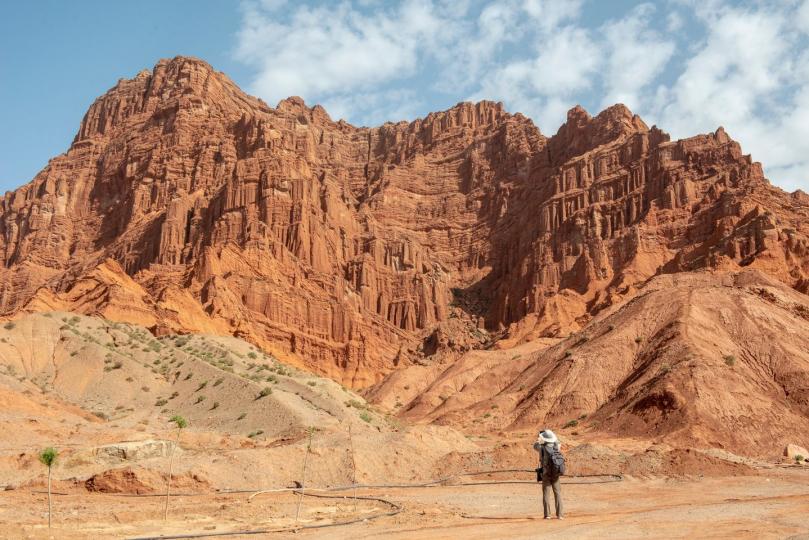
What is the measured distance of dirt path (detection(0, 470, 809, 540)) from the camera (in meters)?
13.7

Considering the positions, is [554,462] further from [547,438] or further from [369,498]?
[369,498]

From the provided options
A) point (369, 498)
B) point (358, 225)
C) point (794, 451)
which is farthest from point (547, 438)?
point (358, 225)

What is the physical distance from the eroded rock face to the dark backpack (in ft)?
164

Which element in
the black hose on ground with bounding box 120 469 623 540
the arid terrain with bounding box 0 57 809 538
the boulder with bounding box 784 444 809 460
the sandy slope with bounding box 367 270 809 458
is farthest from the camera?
the sandy slope with bounding box 367 270 809 458

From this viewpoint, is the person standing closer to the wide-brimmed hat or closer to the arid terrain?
the wide-brimmed hat

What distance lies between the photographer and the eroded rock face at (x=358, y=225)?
8650cm

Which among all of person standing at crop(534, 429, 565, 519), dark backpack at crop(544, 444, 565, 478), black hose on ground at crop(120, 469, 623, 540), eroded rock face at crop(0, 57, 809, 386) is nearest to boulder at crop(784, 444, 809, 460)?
black hose on ground at crop(120, 469, 623, 540)

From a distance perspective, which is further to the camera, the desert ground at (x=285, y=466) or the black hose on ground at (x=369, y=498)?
the desert ground at (x=285, y=466)

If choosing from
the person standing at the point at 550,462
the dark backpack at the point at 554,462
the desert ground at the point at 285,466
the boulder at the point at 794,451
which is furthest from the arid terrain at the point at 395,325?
the dark backpack at the point at 554,462

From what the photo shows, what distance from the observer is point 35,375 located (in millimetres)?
43469

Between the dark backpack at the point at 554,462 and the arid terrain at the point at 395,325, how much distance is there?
952mm

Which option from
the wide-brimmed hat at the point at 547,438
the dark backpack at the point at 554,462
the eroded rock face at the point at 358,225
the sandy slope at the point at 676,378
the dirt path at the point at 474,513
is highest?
the eroded rock face at the point at 358,225

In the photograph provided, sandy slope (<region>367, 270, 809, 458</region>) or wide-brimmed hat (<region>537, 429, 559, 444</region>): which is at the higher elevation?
sandy slope (<region>367, 270, 809, 458</region>)

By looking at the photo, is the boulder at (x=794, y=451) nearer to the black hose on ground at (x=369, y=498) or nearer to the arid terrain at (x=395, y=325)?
the arid terrain at (x=395, y=325)
